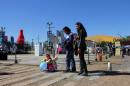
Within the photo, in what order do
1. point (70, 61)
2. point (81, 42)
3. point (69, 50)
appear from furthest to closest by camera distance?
point (70, 61), point (69, 50), point (81, 42)

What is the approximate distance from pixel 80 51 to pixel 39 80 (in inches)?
97.2

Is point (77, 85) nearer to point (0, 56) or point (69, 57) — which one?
point (69, 57)

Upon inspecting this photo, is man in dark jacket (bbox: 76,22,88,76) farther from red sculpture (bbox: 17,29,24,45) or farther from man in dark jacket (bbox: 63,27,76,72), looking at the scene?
red sculpture (bbox: 17,29,24,45)

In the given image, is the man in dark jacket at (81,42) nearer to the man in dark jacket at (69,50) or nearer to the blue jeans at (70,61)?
the man in dark jacket at (69,50)

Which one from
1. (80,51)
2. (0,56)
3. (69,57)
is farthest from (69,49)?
(0,56)

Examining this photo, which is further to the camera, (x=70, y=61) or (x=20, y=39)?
(x=20, y=39)

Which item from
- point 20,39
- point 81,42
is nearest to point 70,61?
point 81,42

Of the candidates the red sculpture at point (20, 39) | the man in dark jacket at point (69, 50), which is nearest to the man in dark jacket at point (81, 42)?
the man in dark jacket at point (69, 50)

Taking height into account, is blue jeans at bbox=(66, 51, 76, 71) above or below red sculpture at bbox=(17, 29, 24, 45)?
below

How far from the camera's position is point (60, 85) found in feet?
36.9

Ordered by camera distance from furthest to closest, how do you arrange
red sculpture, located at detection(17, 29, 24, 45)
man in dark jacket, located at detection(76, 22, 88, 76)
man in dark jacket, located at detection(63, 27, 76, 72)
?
1. red sculpture, located at detection(17, 29, 24, 45)
2. man in dark jacket, located at detection(63, 27, 76, 72)
3. man in dark jacket, located at detection(76, 22, 88, 76)

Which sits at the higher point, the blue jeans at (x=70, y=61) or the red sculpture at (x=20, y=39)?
the red sculpture at (x=20, y=39)

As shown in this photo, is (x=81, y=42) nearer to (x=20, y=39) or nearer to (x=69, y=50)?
(x=69, y=50)

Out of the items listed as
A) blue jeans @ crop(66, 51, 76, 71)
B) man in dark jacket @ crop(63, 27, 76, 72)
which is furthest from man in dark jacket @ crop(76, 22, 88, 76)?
blue jeans @ crop(66, 51, 76, 71)
